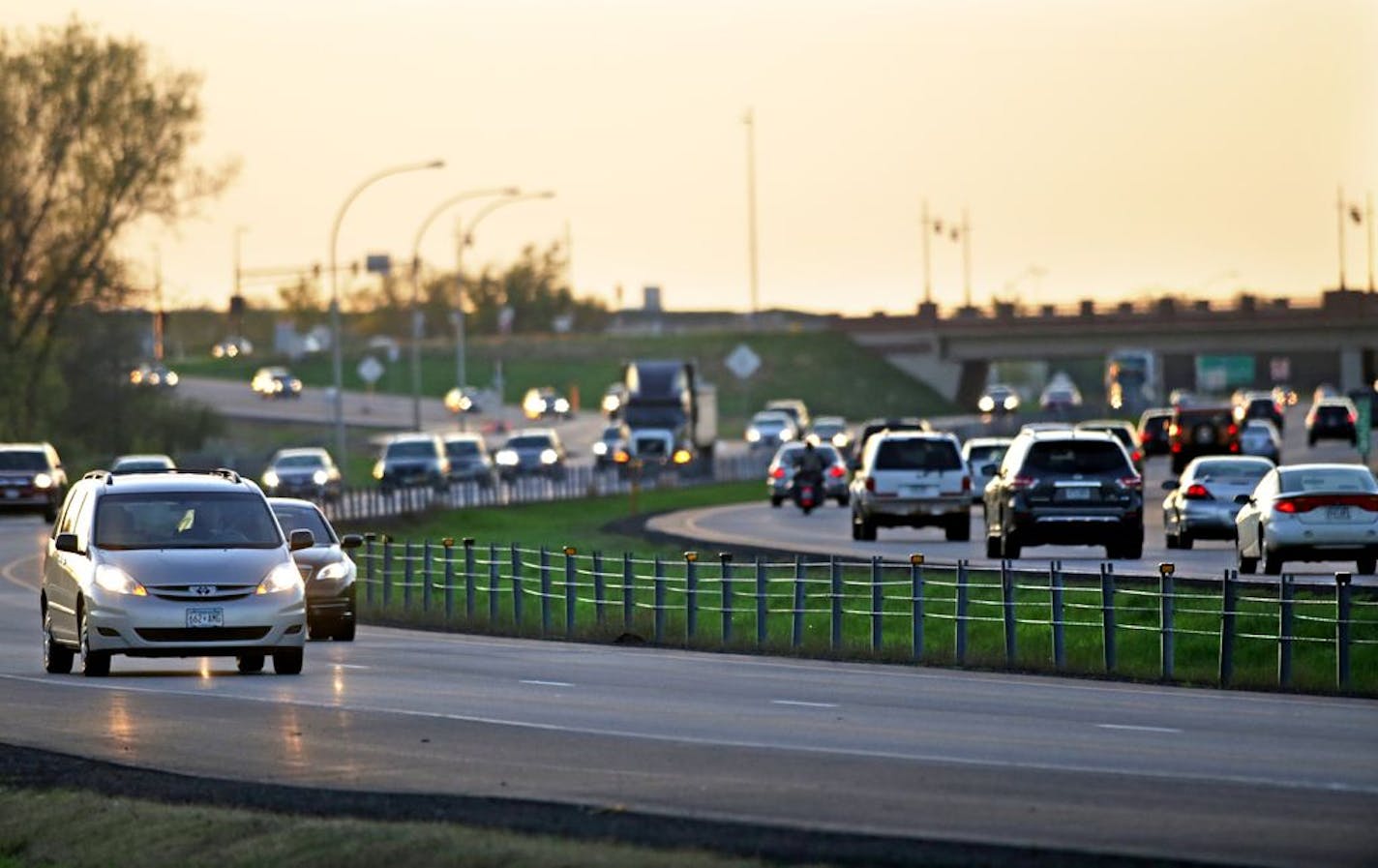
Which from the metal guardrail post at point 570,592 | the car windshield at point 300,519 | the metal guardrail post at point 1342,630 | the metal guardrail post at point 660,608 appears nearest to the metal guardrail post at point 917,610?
the metal guardrail post at point 660,608

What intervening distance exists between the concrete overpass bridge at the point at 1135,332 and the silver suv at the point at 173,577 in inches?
4226

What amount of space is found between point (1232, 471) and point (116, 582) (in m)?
26.1

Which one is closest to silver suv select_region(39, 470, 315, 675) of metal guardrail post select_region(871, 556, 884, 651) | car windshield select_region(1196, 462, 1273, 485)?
metal guardrail post select_region(871, 556, 884, 651)

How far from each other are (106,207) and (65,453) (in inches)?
307

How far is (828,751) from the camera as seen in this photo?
18500 millimetres

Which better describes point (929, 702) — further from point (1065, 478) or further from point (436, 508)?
point (436, 508)

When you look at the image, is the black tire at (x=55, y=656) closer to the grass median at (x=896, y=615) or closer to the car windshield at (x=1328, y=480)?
the grass median at (x=896, y=615)

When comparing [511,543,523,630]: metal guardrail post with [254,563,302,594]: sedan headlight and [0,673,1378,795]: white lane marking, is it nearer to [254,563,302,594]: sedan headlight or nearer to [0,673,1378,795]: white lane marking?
[254,563,302,594]: sedan headlight

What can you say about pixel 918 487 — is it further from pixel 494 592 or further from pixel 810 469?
pixel 810 469

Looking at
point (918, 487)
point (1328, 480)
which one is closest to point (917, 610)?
point (1328, 480)

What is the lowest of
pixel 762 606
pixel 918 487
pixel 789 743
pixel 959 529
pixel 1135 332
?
pixel 959 529

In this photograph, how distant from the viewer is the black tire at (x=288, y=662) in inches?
1009

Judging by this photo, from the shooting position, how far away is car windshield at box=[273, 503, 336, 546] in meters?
32.8

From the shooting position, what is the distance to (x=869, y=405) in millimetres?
162250
